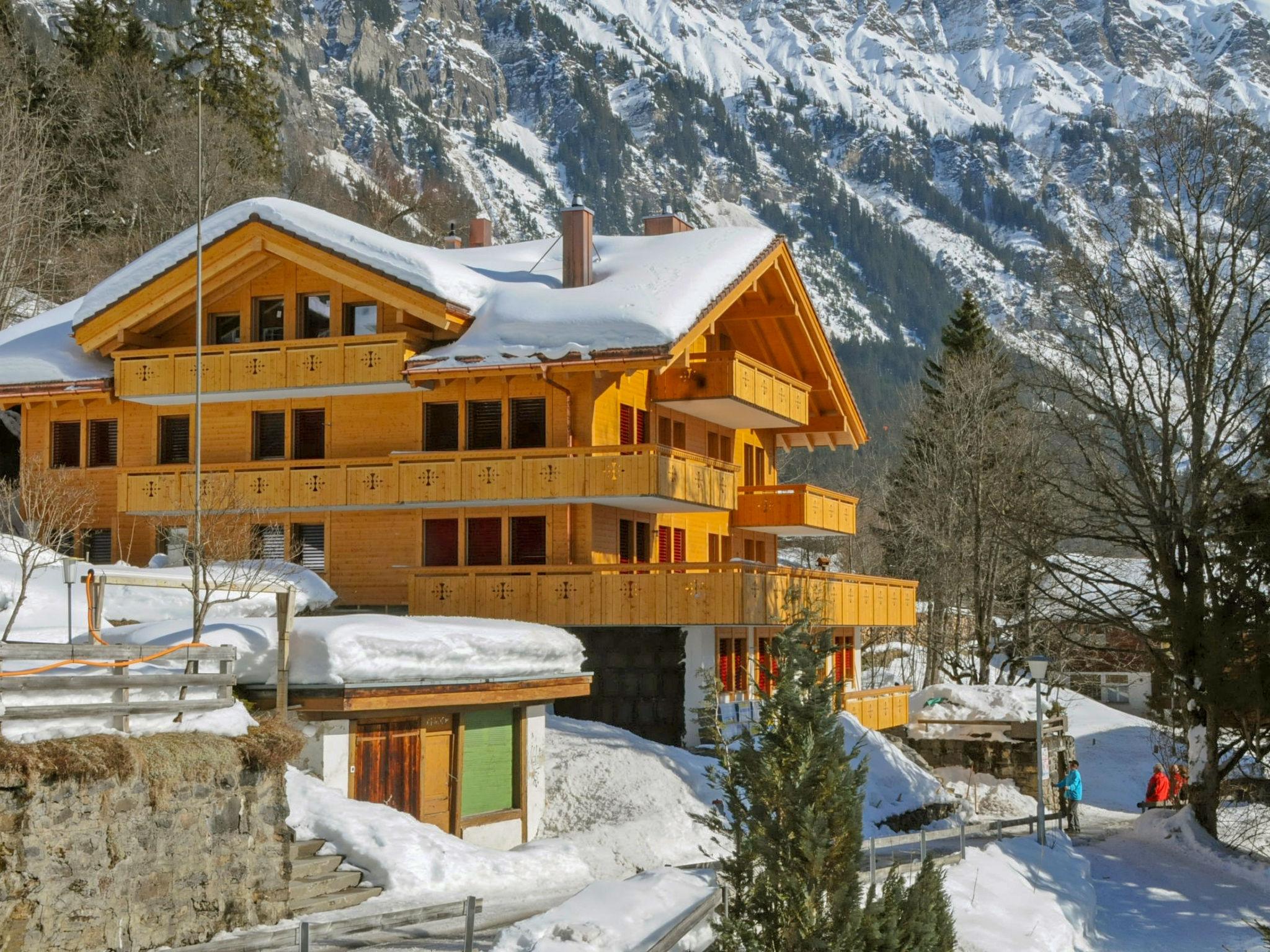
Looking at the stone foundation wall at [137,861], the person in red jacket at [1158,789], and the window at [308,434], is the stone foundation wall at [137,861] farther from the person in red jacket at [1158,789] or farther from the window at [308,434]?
the person in red jacket at [1158,789]

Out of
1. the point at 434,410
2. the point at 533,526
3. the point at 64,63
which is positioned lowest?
the point at 533,526

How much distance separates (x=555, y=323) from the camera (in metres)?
32.1

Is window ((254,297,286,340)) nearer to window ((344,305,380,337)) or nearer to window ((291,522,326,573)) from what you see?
window ((344,305,380,337))

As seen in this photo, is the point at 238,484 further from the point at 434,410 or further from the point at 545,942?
the point at 545,942

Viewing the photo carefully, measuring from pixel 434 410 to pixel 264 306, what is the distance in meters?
4.91

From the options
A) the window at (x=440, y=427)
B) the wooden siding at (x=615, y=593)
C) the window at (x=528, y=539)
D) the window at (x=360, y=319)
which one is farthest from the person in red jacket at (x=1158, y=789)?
the window at (x=360, y=319)

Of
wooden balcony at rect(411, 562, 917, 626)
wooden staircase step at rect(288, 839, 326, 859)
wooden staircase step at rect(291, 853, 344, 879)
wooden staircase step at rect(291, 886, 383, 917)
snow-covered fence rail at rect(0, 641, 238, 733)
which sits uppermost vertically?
wooden balcony at rect(411, 562, 917, 626)

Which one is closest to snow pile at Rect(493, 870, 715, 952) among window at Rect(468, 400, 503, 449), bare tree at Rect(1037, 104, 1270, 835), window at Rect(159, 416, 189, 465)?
bare tree at Rect(1037, 104, 1270, 835)

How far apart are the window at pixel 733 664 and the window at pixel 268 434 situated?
34.3ft

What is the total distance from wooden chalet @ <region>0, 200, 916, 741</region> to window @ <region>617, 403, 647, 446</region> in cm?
7

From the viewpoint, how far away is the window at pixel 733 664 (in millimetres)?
33562

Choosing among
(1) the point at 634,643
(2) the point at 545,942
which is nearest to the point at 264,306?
(1) the point at 634,643

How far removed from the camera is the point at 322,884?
18406 millimetres

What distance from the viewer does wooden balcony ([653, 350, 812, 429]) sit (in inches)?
1361
